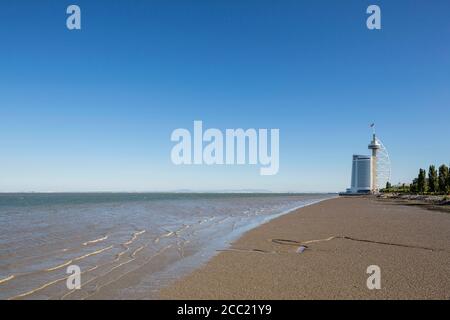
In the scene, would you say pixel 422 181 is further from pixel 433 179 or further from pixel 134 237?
pixel 134 237

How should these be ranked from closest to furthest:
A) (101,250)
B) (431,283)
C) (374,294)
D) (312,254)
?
(374,294), (431,283), (312,254), (101,250)

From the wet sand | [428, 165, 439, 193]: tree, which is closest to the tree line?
[428, 165, 439, 193]: tree

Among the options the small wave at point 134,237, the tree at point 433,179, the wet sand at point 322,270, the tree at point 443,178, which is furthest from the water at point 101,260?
the tree at point 433,179

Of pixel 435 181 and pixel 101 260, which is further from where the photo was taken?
pixel 435 181

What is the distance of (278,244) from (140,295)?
958cm

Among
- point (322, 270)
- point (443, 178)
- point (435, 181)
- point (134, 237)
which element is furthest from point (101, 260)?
point (435, 181)

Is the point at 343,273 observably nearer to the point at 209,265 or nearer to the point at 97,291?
the point at 209,265

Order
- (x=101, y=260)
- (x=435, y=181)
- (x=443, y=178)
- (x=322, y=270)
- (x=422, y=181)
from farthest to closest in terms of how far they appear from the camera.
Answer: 1. (x=422, y=181)
2. (x=435, y=181)
3. (x=443, y=178)
4. (x=101, y=260)
5. (x=322, y=270)

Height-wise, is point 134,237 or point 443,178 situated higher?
point 443,178

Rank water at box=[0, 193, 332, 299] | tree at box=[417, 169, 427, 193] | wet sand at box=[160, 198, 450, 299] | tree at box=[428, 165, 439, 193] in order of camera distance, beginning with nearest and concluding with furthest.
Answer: wet sand at box=[160, 198, 450, 299]
water at box=[0, 193, 332, 299]
tree at box=[428, 165, 439, 193]
tree at box=[417, 169, 427, 193]

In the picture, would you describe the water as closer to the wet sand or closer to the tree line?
the wet sand
